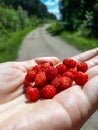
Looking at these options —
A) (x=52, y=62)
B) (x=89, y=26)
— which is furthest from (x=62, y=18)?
(x=52, y=62)

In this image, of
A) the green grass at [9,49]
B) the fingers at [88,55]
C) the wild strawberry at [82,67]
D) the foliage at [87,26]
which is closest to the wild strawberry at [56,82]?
the wild strawberry at [82,67]

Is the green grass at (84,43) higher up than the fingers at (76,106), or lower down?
lower down

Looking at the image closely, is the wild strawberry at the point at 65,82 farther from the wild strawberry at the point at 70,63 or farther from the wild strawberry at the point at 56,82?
the wild strawberry at the point at 70,63

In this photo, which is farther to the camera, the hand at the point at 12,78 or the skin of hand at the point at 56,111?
the hand at the point at 12,78

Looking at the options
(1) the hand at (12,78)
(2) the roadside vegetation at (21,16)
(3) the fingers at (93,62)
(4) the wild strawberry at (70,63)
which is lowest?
(2) the roadside vegetation at (21,16)

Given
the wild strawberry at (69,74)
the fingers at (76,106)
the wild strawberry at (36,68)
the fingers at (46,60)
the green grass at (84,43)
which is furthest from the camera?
the green grass at (84,43)

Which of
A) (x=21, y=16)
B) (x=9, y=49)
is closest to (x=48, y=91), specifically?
(x=9, y=49)

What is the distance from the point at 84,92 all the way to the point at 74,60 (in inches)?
34.5

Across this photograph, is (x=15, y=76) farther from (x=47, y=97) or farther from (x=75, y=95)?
(x=75, y=95)

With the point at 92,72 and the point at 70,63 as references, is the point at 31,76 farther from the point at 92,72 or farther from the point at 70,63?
the point at 92,72

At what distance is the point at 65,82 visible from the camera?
2.82 metres

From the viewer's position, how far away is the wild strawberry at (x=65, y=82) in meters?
2.80

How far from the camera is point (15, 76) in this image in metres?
3.35

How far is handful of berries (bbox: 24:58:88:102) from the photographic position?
2803mm
